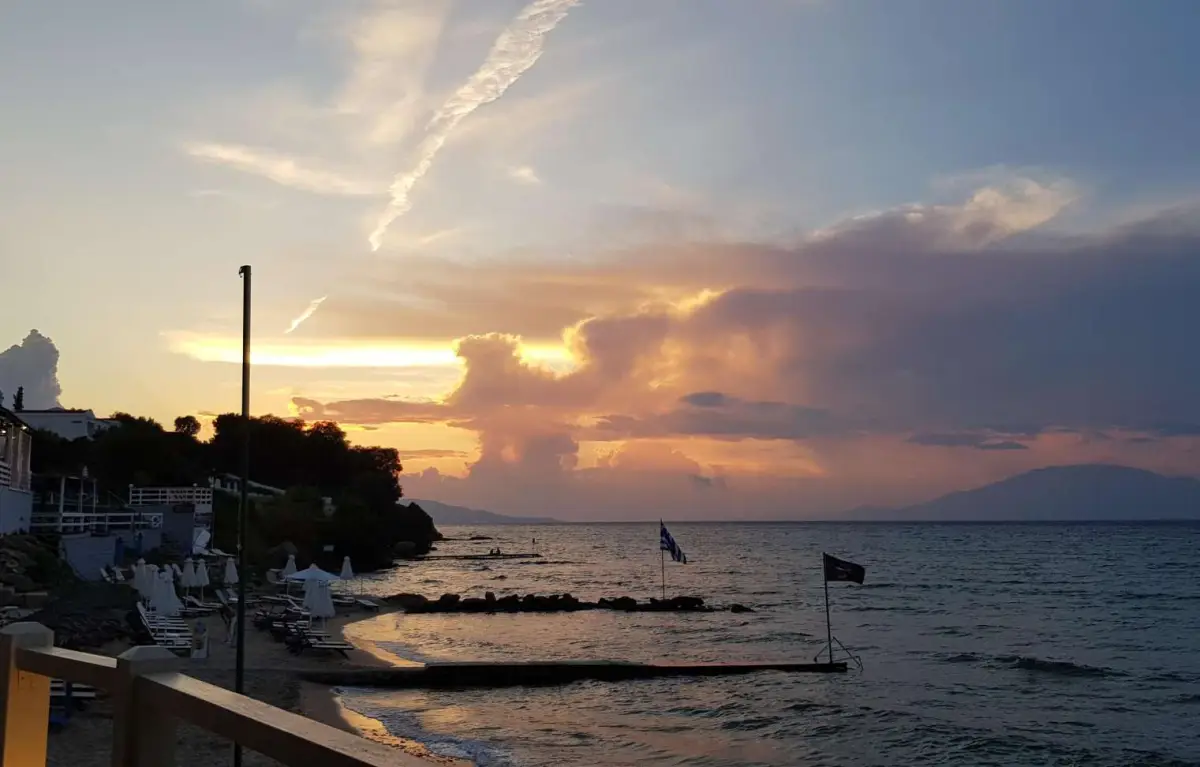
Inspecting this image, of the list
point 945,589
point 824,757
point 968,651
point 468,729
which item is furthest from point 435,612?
point 945,589

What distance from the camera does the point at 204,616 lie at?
32.6 metres

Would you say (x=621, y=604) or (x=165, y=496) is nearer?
(x=165, y=496)

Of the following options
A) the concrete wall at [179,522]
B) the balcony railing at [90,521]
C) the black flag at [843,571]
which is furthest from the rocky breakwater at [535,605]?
the black flag at [843,571]

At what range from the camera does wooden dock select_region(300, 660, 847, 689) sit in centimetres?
2628

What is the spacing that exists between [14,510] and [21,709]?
104ft

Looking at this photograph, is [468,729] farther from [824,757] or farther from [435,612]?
[435,612]

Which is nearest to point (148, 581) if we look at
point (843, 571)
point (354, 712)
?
point (354, 712)

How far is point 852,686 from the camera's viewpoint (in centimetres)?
2898

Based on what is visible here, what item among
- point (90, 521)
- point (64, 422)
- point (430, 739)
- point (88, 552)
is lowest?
point (430, 739)

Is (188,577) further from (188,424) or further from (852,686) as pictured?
(188,424)

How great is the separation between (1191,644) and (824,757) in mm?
30080

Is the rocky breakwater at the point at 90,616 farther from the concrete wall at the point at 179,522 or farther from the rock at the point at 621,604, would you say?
the rock at the point at 621,604

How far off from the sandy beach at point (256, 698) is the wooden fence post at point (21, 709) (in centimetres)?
178

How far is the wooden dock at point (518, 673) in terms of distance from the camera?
86.2 ft
